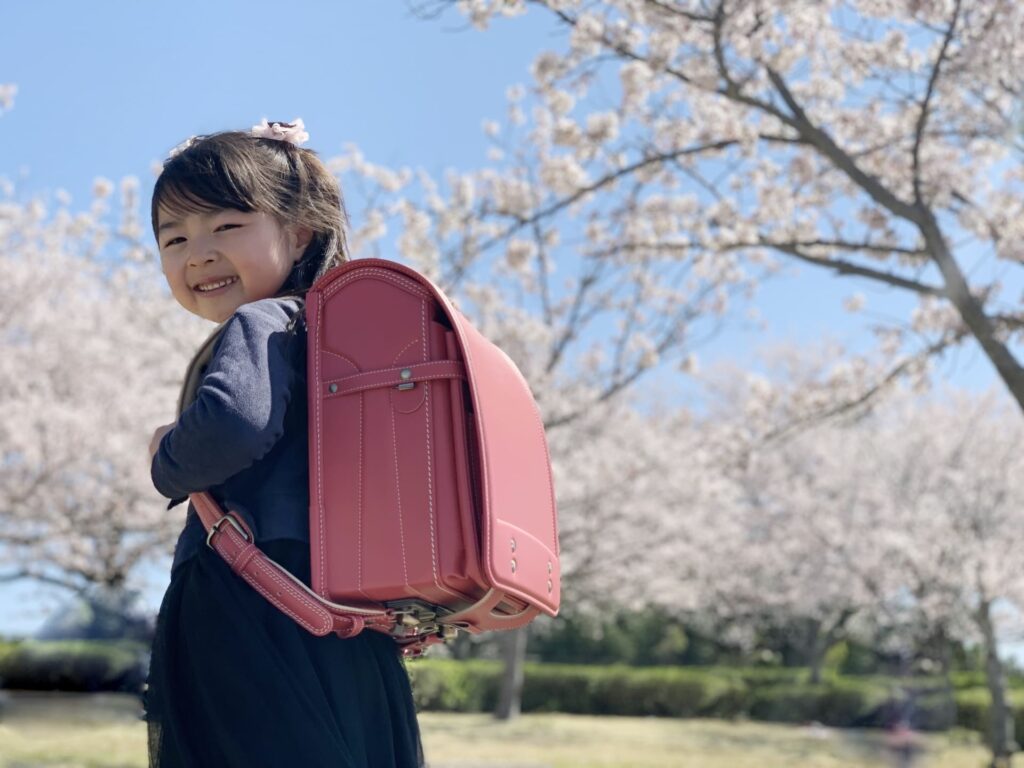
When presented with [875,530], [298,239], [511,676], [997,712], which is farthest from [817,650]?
[298,239]

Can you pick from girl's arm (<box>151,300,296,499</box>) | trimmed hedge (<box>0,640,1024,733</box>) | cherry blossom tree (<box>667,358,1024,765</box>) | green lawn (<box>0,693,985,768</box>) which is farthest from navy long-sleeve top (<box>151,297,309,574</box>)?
trimmed hedge (<box>0,640,1024,733</box>)

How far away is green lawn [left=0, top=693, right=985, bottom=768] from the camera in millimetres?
9211

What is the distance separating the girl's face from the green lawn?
698 cm

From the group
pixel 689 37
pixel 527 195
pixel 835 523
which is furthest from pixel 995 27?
pixel 835 523

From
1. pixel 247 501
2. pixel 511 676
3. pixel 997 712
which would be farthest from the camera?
pixel 511 676

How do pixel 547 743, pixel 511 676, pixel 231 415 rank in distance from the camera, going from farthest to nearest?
1. pixel 511 676
2. pixel 547 743
3. pixel 231 415

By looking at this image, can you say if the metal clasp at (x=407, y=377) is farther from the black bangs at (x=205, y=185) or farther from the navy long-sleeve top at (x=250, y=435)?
the black bangs at (x=205, y=185)

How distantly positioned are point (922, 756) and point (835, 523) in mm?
6646

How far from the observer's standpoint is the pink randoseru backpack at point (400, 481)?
142cm

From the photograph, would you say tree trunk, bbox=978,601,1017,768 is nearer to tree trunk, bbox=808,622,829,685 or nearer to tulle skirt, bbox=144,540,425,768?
tree trunk, bbox=808,622,829,685

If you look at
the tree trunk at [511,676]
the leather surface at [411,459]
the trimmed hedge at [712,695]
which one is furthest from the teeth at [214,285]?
the trimmed hedge at [712,695]

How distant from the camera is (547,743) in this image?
13.0 m

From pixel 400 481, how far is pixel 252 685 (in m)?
0.33

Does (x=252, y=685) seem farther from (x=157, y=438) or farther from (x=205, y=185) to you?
(x=205, y=185)
